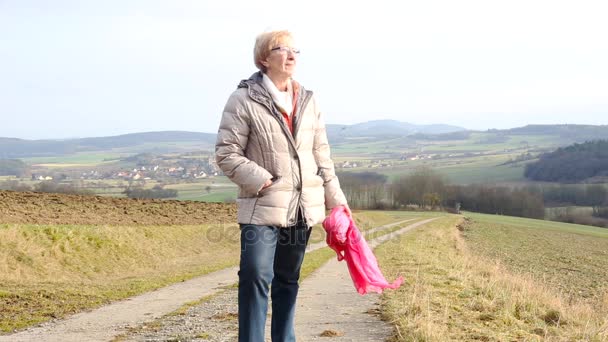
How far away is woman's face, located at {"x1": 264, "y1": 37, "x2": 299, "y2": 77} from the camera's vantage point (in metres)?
4.77

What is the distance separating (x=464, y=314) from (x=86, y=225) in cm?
1489

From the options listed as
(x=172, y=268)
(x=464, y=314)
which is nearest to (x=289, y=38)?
(x=464, y=314)

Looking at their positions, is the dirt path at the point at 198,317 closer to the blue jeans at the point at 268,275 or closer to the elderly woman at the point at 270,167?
the blue jeans at the point at 268,275

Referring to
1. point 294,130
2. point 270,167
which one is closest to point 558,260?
point 294,130

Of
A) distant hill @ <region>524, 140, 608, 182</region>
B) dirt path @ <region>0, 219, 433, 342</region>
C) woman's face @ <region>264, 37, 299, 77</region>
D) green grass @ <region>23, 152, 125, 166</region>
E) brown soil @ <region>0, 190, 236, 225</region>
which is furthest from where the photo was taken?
green grass @ <region>23, 152, 125, 166</region>

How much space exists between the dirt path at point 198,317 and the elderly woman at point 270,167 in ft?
6.99

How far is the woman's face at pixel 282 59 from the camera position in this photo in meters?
4.77

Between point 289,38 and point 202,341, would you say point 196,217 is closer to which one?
point 202,341

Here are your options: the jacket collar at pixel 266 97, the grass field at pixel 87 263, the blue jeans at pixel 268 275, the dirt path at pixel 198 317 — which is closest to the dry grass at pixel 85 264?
the grass field at pixel 87 263

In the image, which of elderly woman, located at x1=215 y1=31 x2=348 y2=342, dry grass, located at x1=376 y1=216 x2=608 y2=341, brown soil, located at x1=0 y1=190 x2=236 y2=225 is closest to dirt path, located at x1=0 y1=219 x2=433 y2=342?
dry grass, located at x1=376 y1=216 x2=608 y2=341

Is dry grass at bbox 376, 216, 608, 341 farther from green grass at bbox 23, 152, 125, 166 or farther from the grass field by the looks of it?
green grass at bbox 23, 152, 125, 166

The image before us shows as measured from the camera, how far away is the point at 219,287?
12523 millimetres

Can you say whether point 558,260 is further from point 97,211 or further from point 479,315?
point 479,315

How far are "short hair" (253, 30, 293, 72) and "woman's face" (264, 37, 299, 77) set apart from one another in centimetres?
2
